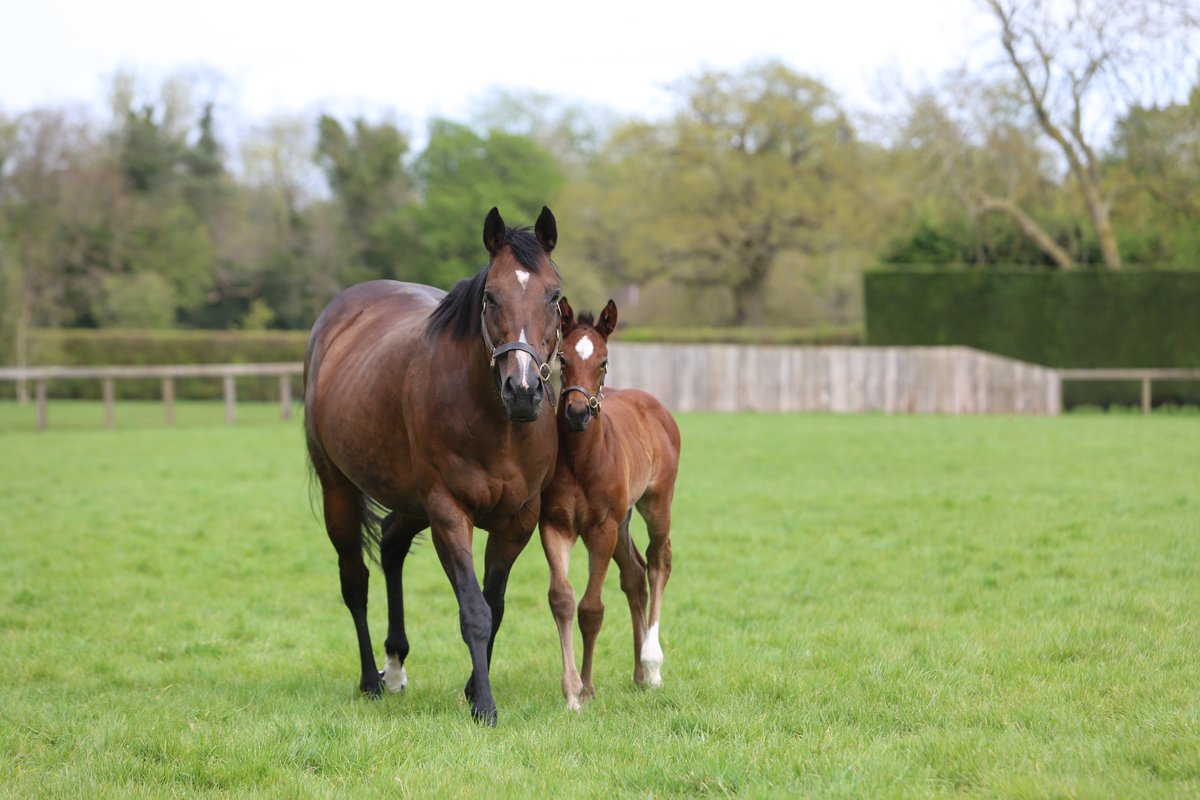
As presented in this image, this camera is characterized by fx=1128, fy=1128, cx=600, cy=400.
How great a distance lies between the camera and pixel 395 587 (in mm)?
5969

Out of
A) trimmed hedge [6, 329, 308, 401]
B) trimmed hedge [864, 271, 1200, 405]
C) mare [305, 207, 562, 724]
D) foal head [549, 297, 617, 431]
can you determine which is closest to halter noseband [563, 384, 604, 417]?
foal head [549, 297, 617, 431]

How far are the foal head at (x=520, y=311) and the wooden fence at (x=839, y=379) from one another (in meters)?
21.9

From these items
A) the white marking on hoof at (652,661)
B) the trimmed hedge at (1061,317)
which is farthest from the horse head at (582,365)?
the trimmed hedge at (1061,317)

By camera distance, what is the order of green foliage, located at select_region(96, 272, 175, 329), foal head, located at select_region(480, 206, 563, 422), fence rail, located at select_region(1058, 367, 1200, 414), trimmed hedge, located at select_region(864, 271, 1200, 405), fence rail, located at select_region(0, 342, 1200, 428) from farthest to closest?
green foliage, located at select_region(96, 272, 175, 329) → trimmed hedge, located at select_region(864, 271, 1200, 405) → fence rail, located at select_region(0, 342, 1200, 428) → fence rail, located at select_region(1058, 367, 1200, 414) → foal head, located at select_region(480, 206, 563, 422)

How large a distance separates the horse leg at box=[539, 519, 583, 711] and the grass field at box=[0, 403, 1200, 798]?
17 centimetres

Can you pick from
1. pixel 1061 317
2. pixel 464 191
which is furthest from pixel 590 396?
pixel 464 191

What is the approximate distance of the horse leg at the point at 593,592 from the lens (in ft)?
16.6

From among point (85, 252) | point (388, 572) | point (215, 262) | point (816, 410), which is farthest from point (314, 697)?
point (215, 262)

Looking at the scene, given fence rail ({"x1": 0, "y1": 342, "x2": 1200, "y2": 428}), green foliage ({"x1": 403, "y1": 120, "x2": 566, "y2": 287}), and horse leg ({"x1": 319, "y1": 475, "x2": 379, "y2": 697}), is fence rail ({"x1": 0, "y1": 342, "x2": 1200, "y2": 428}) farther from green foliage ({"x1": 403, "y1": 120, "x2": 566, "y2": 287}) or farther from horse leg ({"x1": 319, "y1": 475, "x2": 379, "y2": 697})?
green foliage ({"x1": 403, "y1": 120, "x2": 566, "y2": 287})

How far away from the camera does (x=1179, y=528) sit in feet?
29.6

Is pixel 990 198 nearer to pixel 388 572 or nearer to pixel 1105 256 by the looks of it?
pixel 1105 256

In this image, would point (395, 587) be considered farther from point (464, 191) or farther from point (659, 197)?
point (464, 191)

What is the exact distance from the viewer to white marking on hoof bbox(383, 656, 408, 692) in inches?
222

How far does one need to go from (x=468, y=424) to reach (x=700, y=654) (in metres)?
2.00
